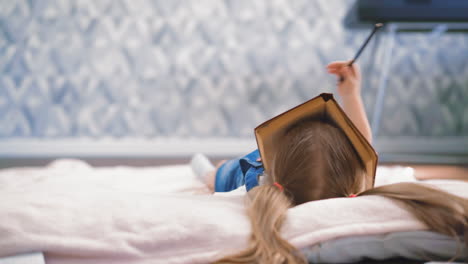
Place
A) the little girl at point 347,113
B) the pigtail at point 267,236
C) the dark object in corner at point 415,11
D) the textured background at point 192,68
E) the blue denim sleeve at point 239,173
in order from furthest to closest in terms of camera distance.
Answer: the textured background at point 192,68 → the dark object in corner at point 415,11 → the little girl at point 347,113 → the blue denim sleeve at point 239,173 → the pigtail at point 267,236

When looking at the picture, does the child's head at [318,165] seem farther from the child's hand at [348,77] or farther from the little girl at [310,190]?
the child's hand at [348,77]

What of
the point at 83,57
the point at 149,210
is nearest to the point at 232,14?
the point at 83,57

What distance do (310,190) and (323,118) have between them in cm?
13

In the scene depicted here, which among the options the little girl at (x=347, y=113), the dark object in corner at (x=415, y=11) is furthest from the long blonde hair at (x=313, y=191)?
the dark object in corner at (x=415, y=11)

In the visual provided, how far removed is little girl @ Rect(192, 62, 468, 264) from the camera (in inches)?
16.0

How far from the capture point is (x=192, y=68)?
82.1 inches

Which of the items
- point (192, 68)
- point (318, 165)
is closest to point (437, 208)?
point (318, 165)

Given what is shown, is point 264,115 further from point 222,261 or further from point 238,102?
point 222,261

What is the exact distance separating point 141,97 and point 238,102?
2.04ft

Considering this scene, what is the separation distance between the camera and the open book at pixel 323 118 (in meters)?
0.53

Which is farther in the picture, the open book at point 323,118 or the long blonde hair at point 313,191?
the open book at point 323,118

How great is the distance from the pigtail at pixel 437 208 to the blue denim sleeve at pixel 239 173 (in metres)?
0.28

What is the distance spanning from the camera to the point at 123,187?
94 cm

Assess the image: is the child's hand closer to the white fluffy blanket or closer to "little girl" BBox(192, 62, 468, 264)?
"little girl" BBox(192, 62, 468, 264)
